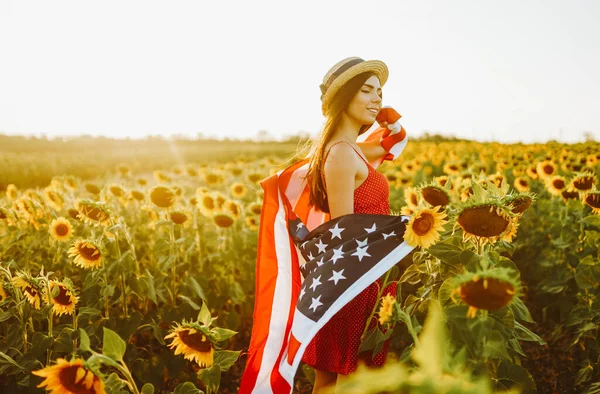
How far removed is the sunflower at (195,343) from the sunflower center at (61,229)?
2076 millimetres

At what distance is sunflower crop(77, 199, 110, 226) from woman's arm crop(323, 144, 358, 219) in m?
1.34

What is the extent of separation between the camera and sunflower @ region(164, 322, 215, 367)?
1737 millimetres

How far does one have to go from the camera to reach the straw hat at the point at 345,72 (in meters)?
2.54

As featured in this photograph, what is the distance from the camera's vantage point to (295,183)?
109 inches

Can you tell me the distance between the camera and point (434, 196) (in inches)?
98.4

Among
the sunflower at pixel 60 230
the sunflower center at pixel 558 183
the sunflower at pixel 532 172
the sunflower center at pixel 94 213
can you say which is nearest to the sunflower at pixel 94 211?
the sunflower center at pixel 94 213

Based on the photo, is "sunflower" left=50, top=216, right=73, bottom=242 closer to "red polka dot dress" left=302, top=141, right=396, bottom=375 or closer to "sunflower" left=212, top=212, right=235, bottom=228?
"sunflower" left=212, top=212, right=235, bottom=228

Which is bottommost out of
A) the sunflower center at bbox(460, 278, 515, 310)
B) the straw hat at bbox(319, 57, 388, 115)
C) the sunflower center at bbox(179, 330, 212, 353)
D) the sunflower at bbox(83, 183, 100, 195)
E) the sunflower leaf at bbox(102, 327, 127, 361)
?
the sunflower center at bbox(179, 330, 212, 353)

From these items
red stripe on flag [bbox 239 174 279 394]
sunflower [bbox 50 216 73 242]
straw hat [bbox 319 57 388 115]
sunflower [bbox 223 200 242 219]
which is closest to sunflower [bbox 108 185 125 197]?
sunflower [bbox 223 200 242 219]

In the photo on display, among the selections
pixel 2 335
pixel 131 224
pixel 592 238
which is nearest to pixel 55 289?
pixel 2 335

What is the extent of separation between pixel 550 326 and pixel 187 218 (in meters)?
3.13

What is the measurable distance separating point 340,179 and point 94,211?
154cm

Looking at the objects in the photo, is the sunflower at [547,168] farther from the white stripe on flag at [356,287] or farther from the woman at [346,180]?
the white stripe on flag at [356,287]

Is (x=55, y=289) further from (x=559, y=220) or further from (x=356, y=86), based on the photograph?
(x=559, y=220)
